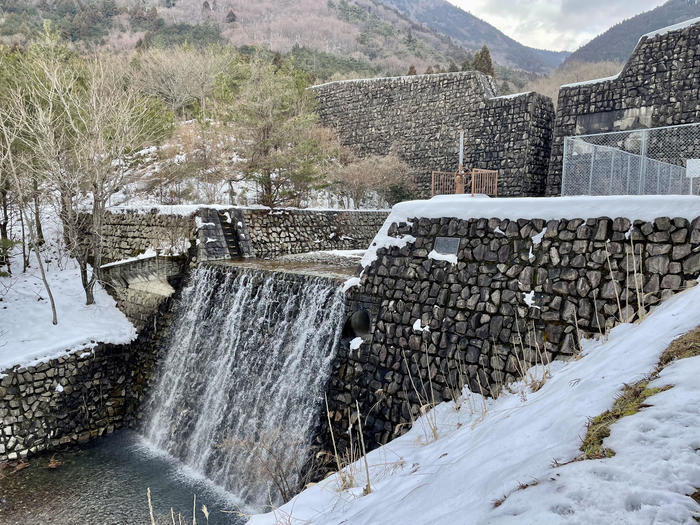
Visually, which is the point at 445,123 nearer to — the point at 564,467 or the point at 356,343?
the point at 356,343

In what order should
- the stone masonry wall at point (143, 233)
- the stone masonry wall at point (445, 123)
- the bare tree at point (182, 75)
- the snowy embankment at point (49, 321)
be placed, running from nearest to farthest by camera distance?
the snowy embankment at point (49, 321) < the stone masonry wall at point (143, 233) < the stone masonry wall at point (445, 123) < the bare tree at point (182, 75)

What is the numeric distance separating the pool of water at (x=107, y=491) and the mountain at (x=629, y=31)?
65.6 m

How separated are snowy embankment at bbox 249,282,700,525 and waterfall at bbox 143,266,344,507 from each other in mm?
3088

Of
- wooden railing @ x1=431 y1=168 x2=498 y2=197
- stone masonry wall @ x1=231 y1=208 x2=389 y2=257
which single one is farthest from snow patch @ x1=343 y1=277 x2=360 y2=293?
wooden railing @ x1=431 y1=168 x2=498 y2=197

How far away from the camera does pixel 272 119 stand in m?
14.6

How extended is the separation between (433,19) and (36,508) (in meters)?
144

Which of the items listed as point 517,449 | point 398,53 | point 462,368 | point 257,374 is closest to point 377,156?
point 257,374

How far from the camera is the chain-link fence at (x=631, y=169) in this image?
7.81 meters

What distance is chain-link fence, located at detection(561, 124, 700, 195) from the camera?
7809 mm

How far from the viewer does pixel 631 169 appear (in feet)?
26.4

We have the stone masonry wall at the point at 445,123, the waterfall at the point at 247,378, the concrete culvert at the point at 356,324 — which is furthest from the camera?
the stone masonry wall at the point at 445,123

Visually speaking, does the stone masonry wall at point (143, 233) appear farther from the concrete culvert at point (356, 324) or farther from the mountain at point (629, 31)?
the mountain at point (629, 31)

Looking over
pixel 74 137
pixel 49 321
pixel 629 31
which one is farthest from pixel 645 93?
pixel 629 31

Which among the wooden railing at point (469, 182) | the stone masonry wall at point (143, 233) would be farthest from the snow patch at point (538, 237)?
the wooden railing at point (469, 182)
